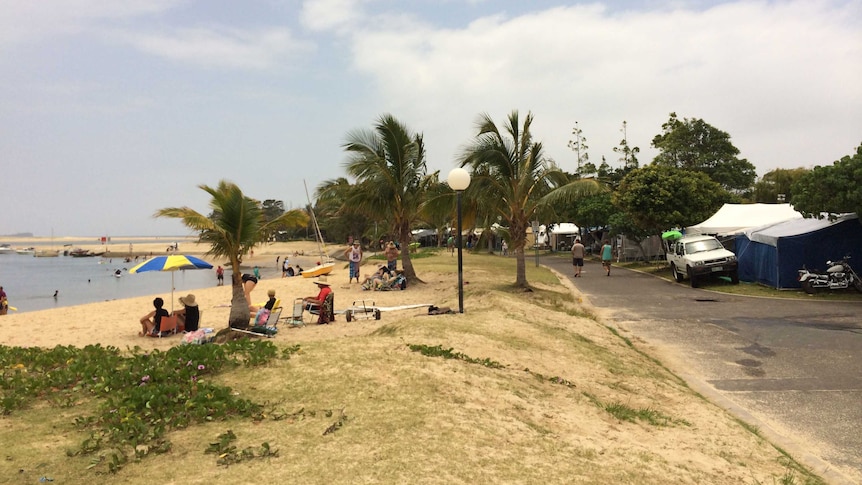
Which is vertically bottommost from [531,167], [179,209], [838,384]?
[838,384]

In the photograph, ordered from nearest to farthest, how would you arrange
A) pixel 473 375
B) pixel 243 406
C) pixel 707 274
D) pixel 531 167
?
pixel 243 406, pixel 473 375, pixel 531 167, pixel 707 274

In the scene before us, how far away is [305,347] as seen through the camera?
24.1 feet

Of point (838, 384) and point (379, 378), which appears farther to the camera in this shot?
point (838, 384)

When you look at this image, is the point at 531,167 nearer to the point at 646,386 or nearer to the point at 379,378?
the point at 646,386

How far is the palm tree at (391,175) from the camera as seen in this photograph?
19750mm

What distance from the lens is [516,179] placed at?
17188mm

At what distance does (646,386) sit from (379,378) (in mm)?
3804

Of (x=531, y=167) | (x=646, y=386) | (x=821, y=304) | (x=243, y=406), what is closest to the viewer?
(x=243, y=406)

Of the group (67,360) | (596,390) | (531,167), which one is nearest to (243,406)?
(67,360)

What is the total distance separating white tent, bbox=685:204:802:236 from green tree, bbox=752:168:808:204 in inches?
930

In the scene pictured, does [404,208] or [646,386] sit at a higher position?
[404,208]

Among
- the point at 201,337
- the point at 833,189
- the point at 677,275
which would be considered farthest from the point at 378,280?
the point at 833,189

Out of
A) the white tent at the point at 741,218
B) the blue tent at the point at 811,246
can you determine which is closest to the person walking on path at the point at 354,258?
the blue tent at the point at 811,246

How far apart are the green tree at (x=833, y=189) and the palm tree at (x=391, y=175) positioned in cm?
1217
